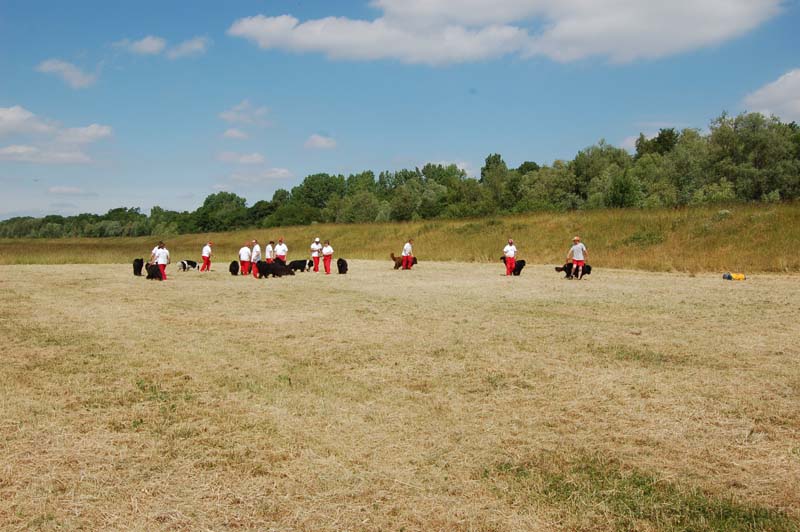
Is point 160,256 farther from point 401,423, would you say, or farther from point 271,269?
point 401,423

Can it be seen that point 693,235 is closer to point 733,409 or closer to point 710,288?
point 710,288

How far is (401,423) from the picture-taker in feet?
18.4

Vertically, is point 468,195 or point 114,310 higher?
point 468,195

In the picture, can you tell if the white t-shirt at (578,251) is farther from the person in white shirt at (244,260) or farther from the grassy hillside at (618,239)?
the person in white shirt at (244,260)

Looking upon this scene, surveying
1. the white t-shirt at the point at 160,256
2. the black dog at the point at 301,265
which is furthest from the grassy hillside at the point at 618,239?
the white t-shirt at the point at 160,256

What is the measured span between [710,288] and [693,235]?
49.1 ft

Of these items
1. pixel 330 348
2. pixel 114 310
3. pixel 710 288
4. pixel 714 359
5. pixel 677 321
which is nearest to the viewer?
pixel 714 359

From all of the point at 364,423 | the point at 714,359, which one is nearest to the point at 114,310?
the point at 364,423

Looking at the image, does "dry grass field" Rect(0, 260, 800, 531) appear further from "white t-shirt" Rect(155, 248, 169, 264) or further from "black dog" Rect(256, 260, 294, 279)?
"black dog" Rect(256, 260, 294, 279)

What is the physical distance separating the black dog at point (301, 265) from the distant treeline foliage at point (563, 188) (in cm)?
2502

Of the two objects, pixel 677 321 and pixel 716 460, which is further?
pixel 677 321

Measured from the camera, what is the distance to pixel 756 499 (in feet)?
13.3

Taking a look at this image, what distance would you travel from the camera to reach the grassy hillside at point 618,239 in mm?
27047

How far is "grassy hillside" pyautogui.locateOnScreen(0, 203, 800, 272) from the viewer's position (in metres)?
27.0
